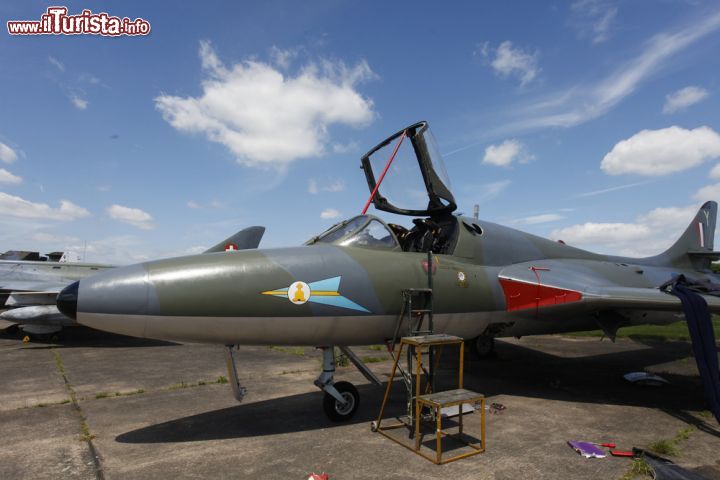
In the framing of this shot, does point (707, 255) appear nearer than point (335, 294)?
No

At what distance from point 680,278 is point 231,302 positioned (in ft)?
21.9

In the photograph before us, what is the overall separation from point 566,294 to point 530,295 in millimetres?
517

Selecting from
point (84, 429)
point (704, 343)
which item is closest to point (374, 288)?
point (84, 429)

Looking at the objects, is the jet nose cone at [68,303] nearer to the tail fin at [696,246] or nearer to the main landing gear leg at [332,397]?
the main landing gear leg at [332,397]

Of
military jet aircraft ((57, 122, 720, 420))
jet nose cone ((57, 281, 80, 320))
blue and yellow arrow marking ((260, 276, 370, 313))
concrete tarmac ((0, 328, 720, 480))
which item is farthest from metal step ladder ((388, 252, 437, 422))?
jet nose cone ((57, 281, 80, 320))

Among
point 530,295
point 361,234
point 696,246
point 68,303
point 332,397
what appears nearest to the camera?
point 68,303

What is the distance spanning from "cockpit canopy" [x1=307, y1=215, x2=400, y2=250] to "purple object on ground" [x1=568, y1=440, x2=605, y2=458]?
124 inches

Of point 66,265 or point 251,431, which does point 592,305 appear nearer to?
point 251,431

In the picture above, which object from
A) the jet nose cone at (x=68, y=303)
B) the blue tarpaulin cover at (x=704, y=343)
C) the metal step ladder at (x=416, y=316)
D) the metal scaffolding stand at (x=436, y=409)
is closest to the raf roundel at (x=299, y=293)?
the metal scaffolding stand at (x=436, y=409)

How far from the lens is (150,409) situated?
6.11 m

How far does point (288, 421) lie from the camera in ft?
18.0

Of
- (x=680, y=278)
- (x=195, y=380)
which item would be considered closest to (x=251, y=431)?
(x=195, y=380)

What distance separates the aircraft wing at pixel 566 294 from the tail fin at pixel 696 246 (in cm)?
617

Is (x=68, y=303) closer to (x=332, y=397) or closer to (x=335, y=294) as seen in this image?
(x=335, y=294)
